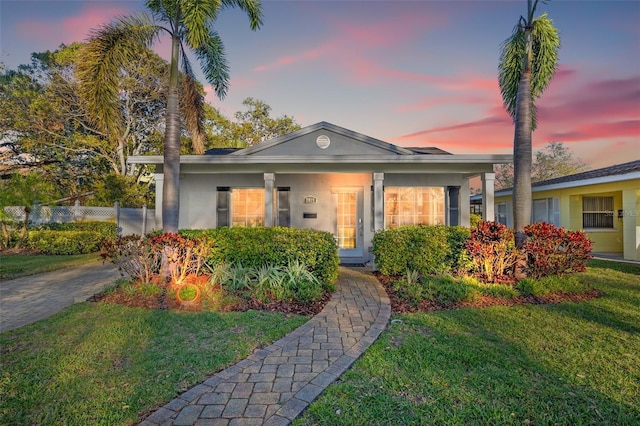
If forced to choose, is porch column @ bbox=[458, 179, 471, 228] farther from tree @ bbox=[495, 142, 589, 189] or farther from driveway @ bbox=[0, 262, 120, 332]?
tree @ bbox=[495, 142, 589, 189]

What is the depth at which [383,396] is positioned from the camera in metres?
2.50

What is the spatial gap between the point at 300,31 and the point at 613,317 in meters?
10.0

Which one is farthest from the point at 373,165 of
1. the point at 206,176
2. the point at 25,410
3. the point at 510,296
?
the point at 25,410

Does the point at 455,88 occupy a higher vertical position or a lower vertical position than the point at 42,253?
higher

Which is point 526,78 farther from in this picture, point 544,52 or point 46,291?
point 46,291

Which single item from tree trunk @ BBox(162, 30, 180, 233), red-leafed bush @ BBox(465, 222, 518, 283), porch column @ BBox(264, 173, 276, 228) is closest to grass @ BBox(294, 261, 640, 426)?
red-leafed bush @ BBox(465, 222, 518, 283)

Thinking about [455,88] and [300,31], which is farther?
[455,88]

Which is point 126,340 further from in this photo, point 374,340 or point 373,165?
point 373,165

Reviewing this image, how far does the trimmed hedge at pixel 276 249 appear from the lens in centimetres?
585

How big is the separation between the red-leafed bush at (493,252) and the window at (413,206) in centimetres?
337

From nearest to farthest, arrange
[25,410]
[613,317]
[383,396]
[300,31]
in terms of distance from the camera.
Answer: [25,410] → [383,396] → [613,317] → [300,31]

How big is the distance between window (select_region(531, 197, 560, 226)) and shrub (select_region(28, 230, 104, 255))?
1883 cm

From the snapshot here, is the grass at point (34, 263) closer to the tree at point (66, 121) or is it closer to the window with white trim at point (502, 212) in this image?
the tree at point (66, 121)

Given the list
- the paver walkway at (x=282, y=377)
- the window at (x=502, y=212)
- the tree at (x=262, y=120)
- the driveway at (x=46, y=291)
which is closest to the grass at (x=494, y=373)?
the paver walkway at (x=282, y=377)
